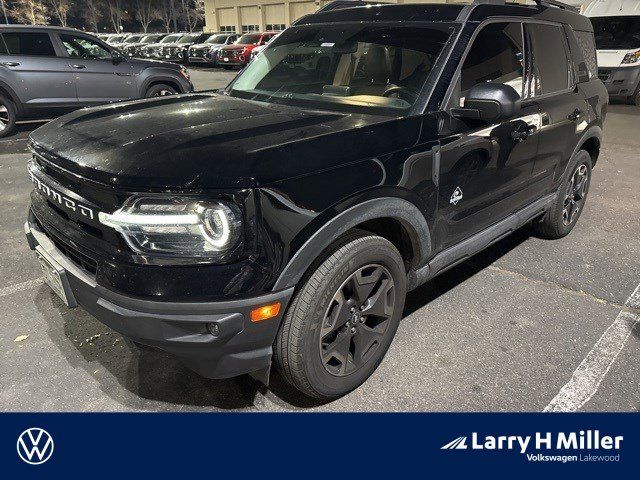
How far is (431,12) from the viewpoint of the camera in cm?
301

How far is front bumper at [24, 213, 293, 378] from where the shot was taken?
6.34 feet

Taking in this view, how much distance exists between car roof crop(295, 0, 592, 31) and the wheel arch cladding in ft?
4.08

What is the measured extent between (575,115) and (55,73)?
26.3ft

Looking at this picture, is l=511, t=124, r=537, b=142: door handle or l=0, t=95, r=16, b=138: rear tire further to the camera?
l=0, t=95, r=16, b=138: rear tire

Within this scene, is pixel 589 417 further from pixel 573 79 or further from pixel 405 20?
pixel 573 79

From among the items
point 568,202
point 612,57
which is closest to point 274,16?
point 612,57

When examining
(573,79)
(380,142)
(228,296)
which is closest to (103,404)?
(228,296)

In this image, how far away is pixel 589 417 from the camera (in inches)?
95.4

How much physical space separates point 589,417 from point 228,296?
183 centimetres

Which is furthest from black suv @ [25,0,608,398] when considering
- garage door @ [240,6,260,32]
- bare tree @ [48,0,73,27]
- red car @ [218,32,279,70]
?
bare tree @ [48,0,73,27]

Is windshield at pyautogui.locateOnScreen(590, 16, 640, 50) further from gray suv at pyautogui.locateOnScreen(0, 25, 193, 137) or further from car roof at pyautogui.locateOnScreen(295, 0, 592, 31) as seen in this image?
gray suv at pyautogui.locateOnScreen(0, 25, 193, 137)

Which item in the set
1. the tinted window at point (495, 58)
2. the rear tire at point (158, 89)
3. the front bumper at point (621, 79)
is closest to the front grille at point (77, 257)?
the tinted window at point (495, 58)

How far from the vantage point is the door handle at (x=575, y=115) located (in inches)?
152

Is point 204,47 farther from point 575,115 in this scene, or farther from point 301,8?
point 575,115
